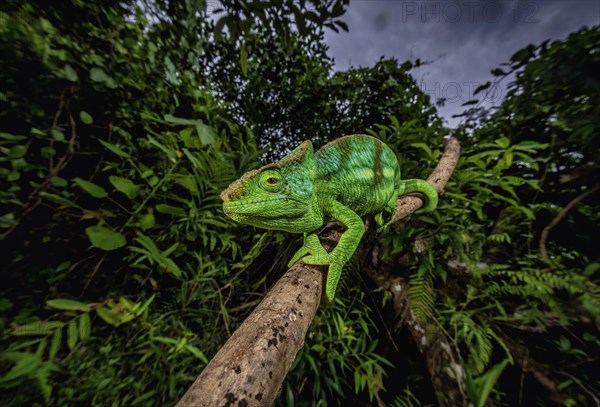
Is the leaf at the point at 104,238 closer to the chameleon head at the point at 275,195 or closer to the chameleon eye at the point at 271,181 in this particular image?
the chameleon head at the point at 275,195

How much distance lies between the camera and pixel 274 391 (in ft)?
1.15

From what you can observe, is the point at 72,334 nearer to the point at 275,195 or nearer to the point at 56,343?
the point at 56,343

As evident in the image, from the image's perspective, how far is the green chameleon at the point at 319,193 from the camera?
2.26ft

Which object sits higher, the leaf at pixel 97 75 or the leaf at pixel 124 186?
→ the leaf at pixel 97 75

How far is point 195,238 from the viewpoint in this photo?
1.39 meters

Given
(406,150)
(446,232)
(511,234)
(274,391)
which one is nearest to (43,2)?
(274,391)

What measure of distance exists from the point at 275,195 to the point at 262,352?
45 centimetres

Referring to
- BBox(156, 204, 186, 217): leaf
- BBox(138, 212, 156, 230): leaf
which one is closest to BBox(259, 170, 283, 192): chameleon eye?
BBox(156, 204, 186, 217): leaf

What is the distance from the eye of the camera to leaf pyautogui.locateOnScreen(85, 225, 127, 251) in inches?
39.8

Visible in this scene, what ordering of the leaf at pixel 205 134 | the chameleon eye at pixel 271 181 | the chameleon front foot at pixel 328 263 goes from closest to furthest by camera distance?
1. the chameleon front foot at pixel 328 263
2. the chameleon eye at pixel 271 181
3. the leaf at pixel 205 134

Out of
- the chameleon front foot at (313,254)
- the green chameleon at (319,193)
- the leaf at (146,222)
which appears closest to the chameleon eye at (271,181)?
the green chameleon at (319,193)

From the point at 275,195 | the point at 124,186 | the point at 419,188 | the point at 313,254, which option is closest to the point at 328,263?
the point at 313,254

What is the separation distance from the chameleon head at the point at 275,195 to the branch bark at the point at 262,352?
23 centimetres

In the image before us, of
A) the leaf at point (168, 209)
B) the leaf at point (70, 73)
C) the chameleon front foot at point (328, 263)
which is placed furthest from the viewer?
the leaf at point (168, 209)
